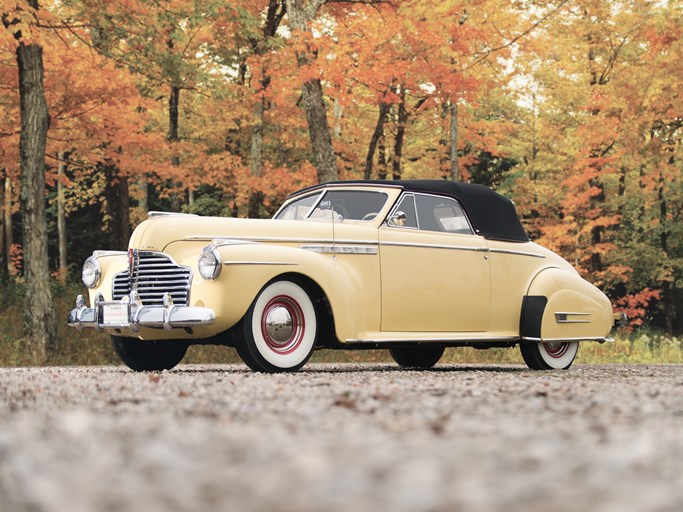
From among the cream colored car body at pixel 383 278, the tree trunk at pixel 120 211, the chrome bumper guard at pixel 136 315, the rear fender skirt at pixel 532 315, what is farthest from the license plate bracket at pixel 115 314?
the tree trunk at pixel 120 211

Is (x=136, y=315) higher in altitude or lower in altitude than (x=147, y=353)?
higher

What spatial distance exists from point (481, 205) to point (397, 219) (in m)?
1.29

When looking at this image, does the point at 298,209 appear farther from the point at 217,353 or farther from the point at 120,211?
the point at 120,211

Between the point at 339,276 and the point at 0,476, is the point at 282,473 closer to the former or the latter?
the point at 0,476

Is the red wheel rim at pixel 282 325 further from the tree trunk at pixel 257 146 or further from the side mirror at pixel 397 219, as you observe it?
the tree trunk at pixel 257 146

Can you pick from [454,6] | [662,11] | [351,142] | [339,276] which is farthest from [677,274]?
[339,276]

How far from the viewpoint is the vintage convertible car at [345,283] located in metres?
7.75

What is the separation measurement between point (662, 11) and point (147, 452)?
16.2 metres

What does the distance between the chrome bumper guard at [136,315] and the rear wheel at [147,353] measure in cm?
55

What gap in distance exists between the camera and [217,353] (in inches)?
548

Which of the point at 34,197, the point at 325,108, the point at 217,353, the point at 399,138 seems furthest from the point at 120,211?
the point at 217,353

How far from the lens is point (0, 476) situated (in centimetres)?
277

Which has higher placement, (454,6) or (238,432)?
(454,6)

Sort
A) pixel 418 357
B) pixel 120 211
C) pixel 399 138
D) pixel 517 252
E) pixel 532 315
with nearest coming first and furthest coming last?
pixel 532 315 → pixel 517 252 → pixel 418 357 → pixel 120 211 → pixel 399 138
